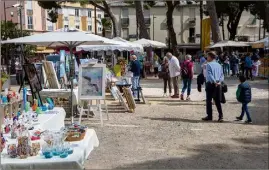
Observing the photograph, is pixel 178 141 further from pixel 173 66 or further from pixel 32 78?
pixel 173 66

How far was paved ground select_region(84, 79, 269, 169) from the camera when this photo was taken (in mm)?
5289

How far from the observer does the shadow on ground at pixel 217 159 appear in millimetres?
5121

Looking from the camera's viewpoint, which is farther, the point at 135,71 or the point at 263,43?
the point at 263,43

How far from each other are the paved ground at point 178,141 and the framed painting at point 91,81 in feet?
2.24

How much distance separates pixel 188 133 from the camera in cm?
706

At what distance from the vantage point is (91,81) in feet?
24.9

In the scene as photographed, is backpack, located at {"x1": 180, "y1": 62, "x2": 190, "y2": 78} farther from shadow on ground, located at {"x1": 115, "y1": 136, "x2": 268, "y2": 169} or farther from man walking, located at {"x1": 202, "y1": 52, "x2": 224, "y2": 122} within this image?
shadow on ground, located at {"x1": 115, "y1": 136, "x2": 268, "y2": 169}

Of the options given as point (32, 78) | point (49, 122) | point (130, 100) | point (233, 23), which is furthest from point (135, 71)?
point (233, 23)

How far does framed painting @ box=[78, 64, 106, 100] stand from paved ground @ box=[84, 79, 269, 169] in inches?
26.9

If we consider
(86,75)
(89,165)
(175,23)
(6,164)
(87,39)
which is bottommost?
(89,165)

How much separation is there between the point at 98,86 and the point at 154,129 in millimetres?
1387

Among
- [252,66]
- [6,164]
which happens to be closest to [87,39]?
[6,164]

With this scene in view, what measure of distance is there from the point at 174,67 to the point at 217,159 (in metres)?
6.33

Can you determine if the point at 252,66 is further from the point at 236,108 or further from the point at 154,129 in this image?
the point at 154,129
